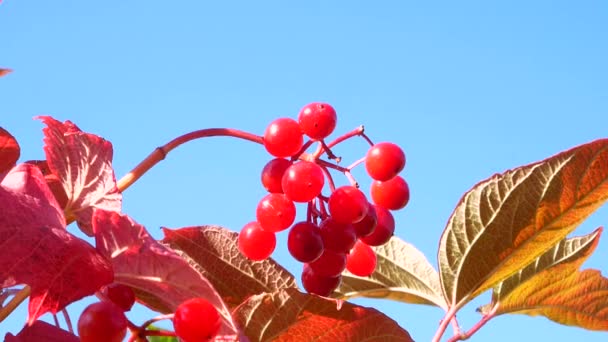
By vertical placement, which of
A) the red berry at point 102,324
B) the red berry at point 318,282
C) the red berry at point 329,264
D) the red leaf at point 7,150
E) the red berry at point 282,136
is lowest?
the red berry at point 102,324

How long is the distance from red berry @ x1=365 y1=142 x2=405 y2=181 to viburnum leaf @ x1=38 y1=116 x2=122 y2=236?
48 cm

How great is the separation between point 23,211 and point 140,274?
0.19 m

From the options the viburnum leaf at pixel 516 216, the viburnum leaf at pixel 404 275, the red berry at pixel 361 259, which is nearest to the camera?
the viburnum leaf at pixel 516 216

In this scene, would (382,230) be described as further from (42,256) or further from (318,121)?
(42,256)

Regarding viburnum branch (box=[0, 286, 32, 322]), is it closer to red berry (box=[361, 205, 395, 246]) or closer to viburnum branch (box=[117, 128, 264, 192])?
viburnum branch (box=[117, 128, 264, 192])

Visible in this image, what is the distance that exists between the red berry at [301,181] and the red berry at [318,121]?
0.08 metres

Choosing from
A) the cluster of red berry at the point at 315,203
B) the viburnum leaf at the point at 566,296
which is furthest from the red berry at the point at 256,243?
the viburnum leaf at the point at 566,296

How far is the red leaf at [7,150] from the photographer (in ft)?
4.72

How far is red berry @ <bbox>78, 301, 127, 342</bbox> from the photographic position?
3.57 ft

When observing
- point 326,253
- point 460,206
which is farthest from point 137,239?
point 460,206

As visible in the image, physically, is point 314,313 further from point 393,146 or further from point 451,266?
point 451,266

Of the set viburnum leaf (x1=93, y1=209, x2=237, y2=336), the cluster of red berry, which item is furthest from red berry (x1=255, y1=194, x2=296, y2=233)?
viburnum leaf (x1=93, y1=209, x2=237, y2=336)

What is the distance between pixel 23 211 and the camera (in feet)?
3.51

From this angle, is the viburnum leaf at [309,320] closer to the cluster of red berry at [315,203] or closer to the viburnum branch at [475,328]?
the cluster of red berry at [315,203]
